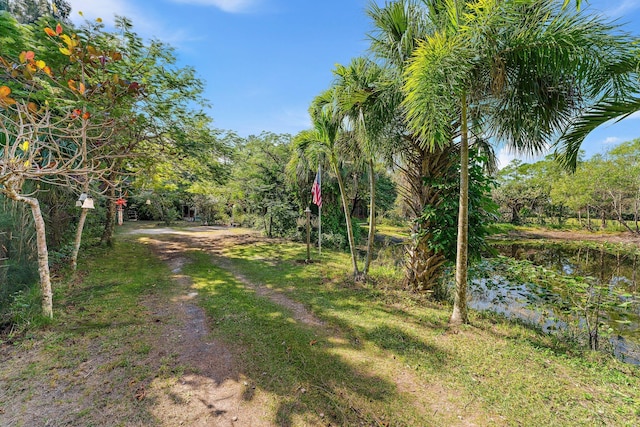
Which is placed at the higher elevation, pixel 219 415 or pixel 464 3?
pixel 464 3

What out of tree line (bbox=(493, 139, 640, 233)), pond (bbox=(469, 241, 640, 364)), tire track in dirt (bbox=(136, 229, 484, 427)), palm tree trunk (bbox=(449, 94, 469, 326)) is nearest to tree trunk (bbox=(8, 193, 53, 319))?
tire track in dirt (bbox=(136, 229, 484, 427))

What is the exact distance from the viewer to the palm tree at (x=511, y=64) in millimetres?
3188

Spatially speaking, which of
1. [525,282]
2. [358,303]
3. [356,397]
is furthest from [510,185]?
[356,397]

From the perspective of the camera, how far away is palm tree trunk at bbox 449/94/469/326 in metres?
4.05

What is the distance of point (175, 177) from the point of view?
12031 mm

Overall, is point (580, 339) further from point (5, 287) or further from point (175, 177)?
point (175, 177)

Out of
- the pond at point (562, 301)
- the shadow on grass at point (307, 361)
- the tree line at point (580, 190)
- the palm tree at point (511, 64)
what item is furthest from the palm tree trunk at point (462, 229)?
the tree line at point (580, 190)

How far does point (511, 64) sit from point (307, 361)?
4.94 meters

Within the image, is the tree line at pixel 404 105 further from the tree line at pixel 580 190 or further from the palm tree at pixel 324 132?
the tree line at pixel 580 190

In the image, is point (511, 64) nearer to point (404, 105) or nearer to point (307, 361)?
point (404, 105)

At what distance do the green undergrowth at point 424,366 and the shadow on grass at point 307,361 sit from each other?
0.05 feet

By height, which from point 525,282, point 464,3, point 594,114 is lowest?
point 525,282

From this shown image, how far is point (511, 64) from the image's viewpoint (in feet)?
12.2

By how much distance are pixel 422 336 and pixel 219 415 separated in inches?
118
